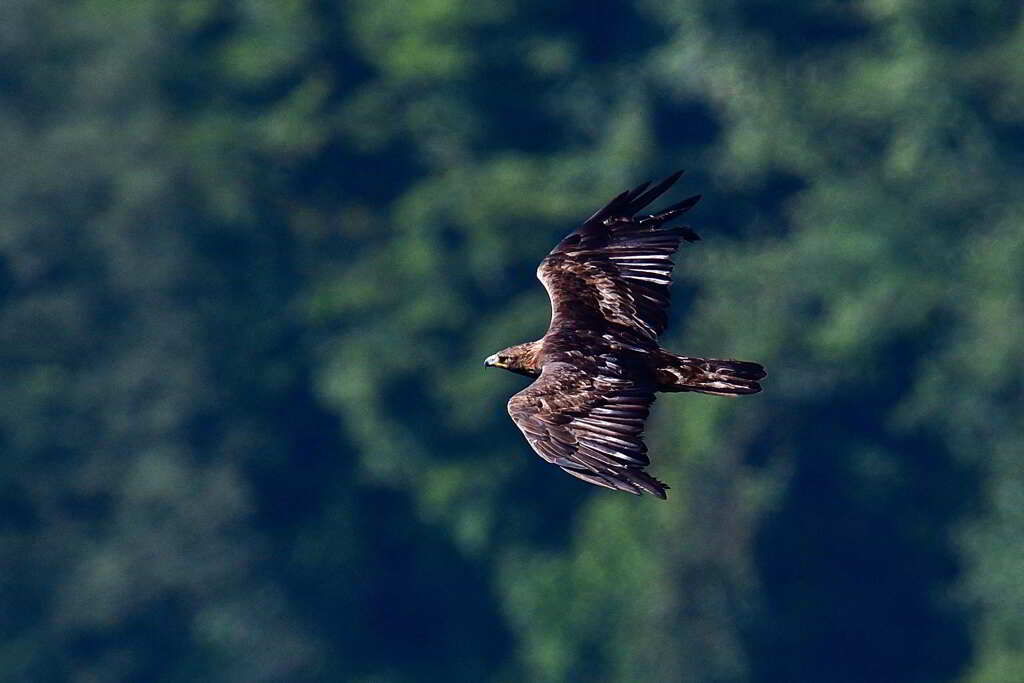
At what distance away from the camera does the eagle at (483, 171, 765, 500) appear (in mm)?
13820

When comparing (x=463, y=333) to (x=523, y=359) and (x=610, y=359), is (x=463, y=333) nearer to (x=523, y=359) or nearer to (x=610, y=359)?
(x=523, y=359)

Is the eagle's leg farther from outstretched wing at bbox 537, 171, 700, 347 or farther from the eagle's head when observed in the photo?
the eagle's head

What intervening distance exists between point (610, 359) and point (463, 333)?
30.4 m

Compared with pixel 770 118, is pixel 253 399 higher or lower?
lower

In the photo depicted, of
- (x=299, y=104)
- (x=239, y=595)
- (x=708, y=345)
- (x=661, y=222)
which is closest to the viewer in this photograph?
(x=661, y=222)

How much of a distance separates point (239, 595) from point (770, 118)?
1322 cm

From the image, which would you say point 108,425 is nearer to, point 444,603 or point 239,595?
point 239,595

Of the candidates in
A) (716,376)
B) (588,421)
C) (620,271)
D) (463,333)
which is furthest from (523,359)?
(463,333)

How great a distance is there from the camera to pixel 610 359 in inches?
583

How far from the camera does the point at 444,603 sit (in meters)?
45.5

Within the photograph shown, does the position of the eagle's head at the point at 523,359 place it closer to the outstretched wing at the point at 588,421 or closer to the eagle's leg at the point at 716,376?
the outstretched wing at the point at 588,421

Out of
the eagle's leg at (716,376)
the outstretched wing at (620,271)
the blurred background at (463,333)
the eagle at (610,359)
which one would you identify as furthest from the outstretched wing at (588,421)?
the blurred background at (463,333)

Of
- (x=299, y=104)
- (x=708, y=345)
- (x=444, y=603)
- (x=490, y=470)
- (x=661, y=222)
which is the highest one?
(x=661, y=222)

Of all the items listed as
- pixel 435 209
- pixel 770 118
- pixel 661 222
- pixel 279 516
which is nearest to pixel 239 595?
pixel 279 516
